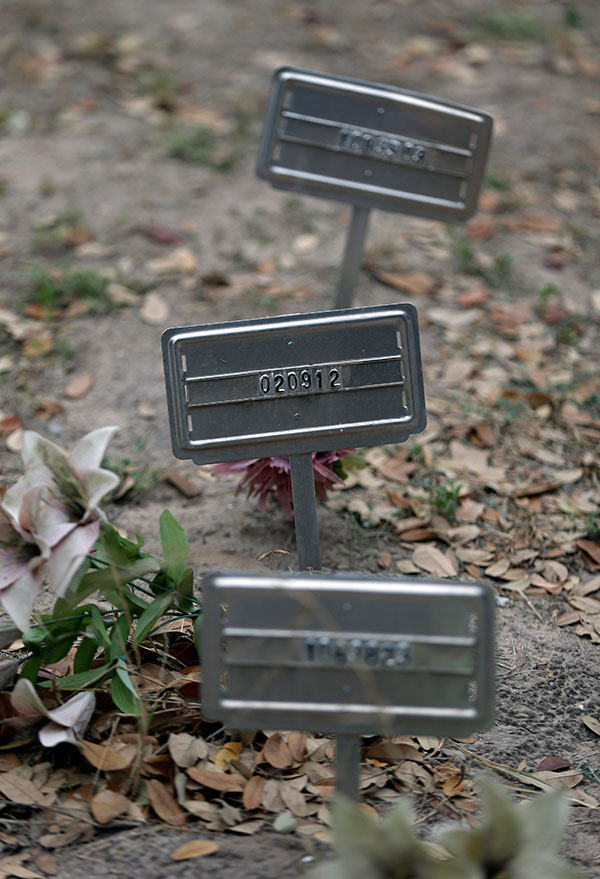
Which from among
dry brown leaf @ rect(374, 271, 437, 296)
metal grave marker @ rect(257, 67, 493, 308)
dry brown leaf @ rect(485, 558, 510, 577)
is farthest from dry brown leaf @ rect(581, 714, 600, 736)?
dry brown leaf @ rect(374, 271, 437, 296)

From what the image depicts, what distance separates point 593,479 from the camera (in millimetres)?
2299

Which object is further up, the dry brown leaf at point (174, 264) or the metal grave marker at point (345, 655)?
the metal grave marker at point (345, 655)

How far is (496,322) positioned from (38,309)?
137 cm

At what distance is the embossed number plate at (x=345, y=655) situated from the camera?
1.18 m

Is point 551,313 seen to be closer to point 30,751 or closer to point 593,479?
point 593,479

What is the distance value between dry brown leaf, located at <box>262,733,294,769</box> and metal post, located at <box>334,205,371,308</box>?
1336 mm

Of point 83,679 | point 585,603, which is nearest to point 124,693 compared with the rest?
point 83,679

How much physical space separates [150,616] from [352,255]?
1345 mm

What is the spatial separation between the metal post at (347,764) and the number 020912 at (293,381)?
57 centimetres

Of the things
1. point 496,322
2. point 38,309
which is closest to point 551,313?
point 496,322

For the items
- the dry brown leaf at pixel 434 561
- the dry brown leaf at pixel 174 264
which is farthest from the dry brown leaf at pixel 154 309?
the dry brown leaf at pixel 434 561

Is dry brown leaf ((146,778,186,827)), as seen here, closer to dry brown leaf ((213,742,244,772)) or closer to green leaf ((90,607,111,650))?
dry brown leaf ((213,742,244,772))

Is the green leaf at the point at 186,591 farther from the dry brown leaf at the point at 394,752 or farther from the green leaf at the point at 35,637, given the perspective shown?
the dry brown leaf at the point at 394,752

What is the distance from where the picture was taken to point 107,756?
1.41 metres
